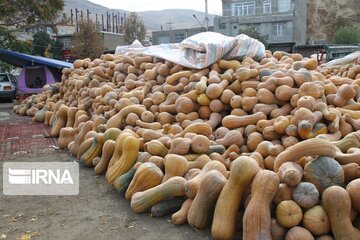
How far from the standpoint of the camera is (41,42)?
4122 centimetres

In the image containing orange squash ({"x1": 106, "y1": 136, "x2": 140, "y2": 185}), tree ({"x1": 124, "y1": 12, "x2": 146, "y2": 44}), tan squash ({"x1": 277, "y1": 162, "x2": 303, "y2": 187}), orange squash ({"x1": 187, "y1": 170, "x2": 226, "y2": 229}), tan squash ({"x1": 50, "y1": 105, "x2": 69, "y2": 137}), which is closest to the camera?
tan squash ({"x1": 277, "y1": 162, "x2": 303, "y2": 187})

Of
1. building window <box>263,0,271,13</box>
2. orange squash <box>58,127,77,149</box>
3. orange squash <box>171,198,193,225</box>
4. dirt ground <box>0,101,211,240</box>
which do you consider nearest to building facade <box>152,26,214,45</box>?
building window <box>263,0,271,13</box>

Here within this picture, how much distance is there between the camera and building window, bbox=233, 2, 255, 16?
49.5m

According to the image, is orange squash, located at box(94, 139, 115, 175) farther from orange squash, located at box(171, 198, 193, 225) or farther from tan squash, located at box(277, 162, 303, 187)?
tan squash, located at box(277, 162, 303, 187)

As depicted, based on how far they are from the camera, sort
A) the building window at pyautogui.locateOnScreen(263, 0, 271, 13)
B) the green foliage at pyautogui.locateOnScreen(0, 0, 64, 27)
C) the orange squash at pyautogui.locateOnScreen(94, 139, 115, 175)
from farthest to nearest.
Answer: the building window at pyautogui.locateOnScreen(263, 0, 271, 13) → the green foliage at pyautogui.locateOnScreen(0, 0, 64, 27) → the orange squash at pyautogui.locateOnScreen(94, 139, 115, 175)

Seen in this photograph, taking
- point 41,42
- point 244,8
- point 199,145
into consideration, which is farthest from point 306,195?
point 244,8

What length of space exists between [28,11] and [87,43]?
2433cm

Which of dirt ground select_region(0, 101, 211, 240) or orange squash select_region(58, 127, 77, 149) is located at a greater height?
orange squash select_region(58, 127, 77, 149)

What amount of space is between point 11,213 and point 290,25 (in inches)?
1755

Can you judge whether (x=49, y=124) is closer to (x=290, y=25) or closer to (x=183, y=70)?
(x=183, y=70)

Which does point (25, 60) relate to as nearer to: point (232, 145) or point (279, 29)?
point (232, 145)

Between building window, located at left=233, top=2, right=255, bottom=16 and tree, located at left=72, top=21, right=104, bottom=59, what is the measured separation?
1800cm

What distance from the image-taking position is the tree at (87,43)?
132ft

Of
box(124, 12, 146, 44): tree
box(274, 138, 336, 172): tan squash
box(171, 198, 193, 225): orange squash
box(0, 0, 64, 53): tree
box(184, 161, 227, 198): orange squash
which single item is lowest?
box(171, 198, 193, 225): orange squash
